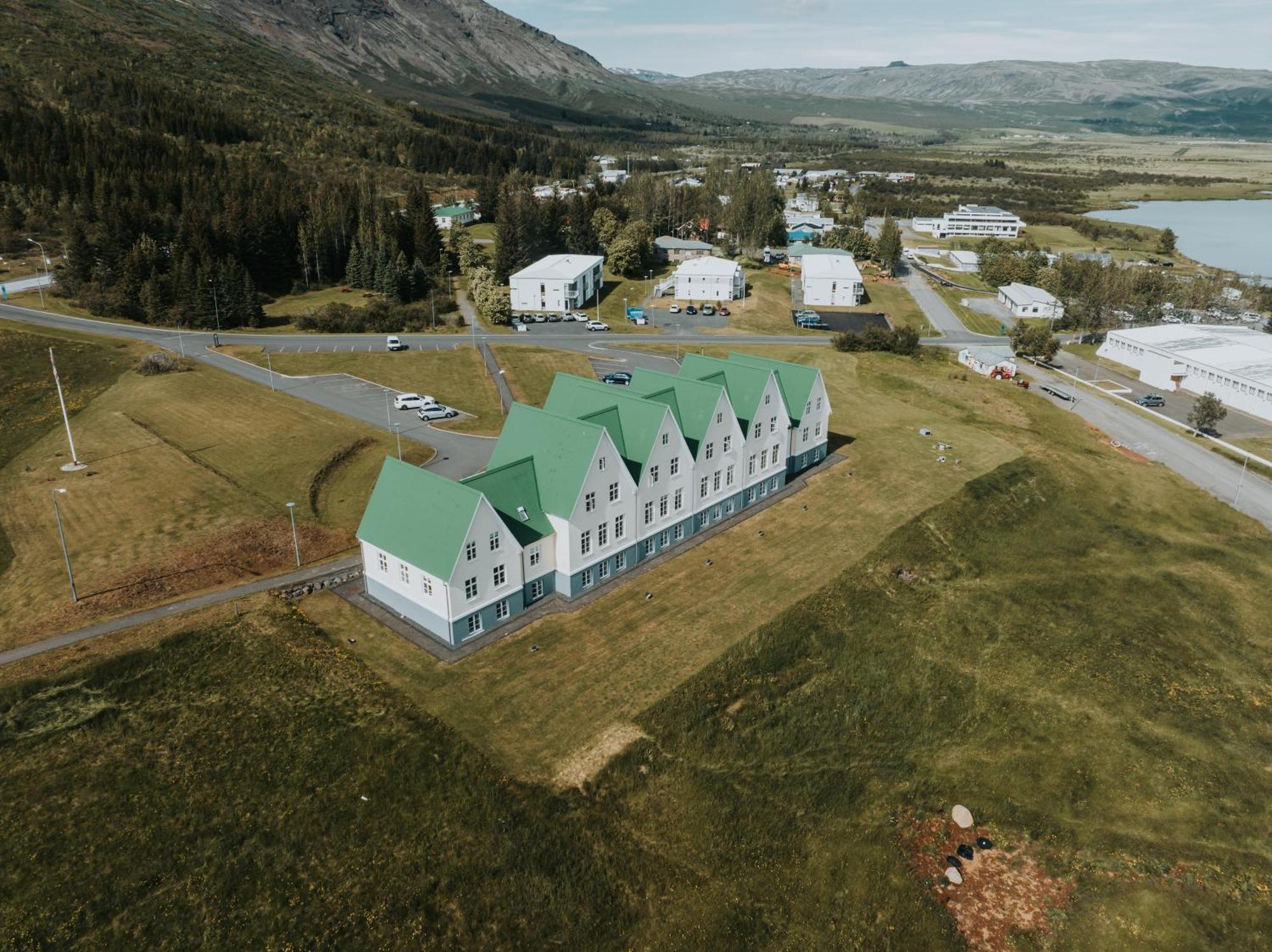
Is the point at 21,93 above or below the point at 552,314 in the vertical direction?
above

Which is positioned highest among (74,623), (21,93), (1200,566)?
(21,93)

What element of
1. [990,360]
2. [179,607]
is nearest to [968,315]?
[990,360]

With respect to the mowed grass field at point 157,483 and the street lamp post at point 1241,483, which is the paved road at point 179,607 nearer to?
the mowed grass field at point 157,483

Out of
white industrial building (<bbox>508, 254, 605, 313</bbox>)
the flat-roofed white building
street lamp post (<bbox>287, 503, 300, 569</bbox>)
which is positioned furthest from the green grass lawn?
street lamp post (<bbox>287, 503, 300, 569</bbox>)

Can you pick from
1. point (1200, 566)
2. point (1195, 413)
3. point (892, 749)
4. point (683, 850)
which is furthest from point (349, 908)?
point (1195, 413)

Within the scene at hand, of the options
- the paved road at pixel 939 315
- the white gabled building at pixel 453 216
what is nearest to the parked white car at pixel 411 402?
the paved road at pixel 939 315

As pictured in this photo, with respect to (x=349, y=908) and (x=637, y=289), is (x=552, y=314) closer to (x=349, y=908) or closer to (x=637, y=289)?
(x=637, y=289)

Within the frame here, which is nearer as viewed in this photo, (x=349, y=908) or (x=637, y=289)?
(x=349, y=908)
